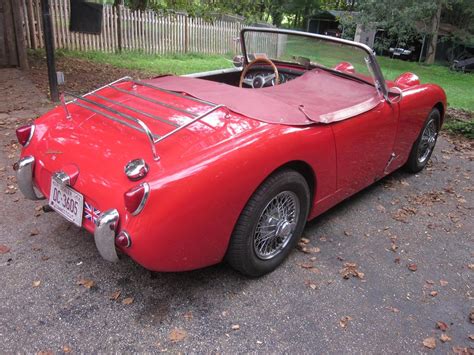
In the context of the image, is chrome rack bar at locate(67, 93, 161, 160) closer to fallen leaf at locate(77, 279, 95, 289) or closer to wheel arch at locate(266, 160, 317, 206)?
wheel arch at locate(266, 160, 317, 206)

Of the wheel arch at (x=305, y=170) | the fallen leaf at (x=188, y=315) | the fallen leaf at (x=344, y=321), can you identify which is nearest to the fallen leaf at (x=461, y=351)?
the fallen leaf at (x=344, y=321)

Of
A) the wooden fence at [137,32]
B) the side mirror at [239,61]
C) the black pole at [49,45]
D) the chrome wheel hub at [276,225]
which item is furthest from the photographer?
the wooden fence at [137,32]

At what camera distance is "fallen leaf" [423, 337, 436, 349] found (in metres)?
2.28

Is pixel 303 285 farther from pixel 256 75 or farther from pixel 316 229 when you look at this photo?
pixel 256 75

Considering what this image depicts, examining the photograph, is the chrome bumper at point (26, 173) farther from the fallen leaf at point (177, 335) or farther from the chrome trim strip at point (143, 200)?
the fallen leaf at point (177, 335)

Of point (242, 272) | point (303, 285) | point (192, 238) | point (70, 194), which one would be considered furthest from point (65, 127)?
point (303, 285)

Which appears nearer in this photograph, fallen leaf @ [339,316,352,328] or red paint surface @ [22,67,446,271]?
red paint surface @ [22,67,446,271]

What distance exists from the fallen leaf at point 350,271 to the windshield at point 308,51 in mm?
1626

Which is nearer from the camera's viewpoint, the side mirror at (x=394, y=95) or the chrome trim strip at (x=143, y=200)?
the chrome trim strip at (x=143, y=200)

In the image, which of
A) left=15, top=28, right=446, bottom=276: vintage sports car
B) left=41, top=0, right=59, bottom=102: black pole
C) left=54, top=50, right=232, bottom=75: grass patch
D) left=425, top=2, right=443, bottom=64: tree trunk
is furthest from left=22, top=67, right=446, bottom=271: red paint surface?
left=425, top=2, right=443, bottom=64: tree trunk

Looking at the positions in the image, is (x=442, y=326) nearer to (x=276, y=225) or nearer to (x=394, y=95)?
(x=276, y=225)

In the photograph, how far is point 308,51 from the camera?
386 cm

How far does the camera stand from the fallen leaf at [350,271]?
2826 mm

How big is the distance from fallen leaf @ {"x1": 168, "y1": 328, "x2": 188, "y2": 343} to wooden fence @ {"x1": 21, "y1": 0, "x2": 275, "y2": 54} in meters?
9.29
